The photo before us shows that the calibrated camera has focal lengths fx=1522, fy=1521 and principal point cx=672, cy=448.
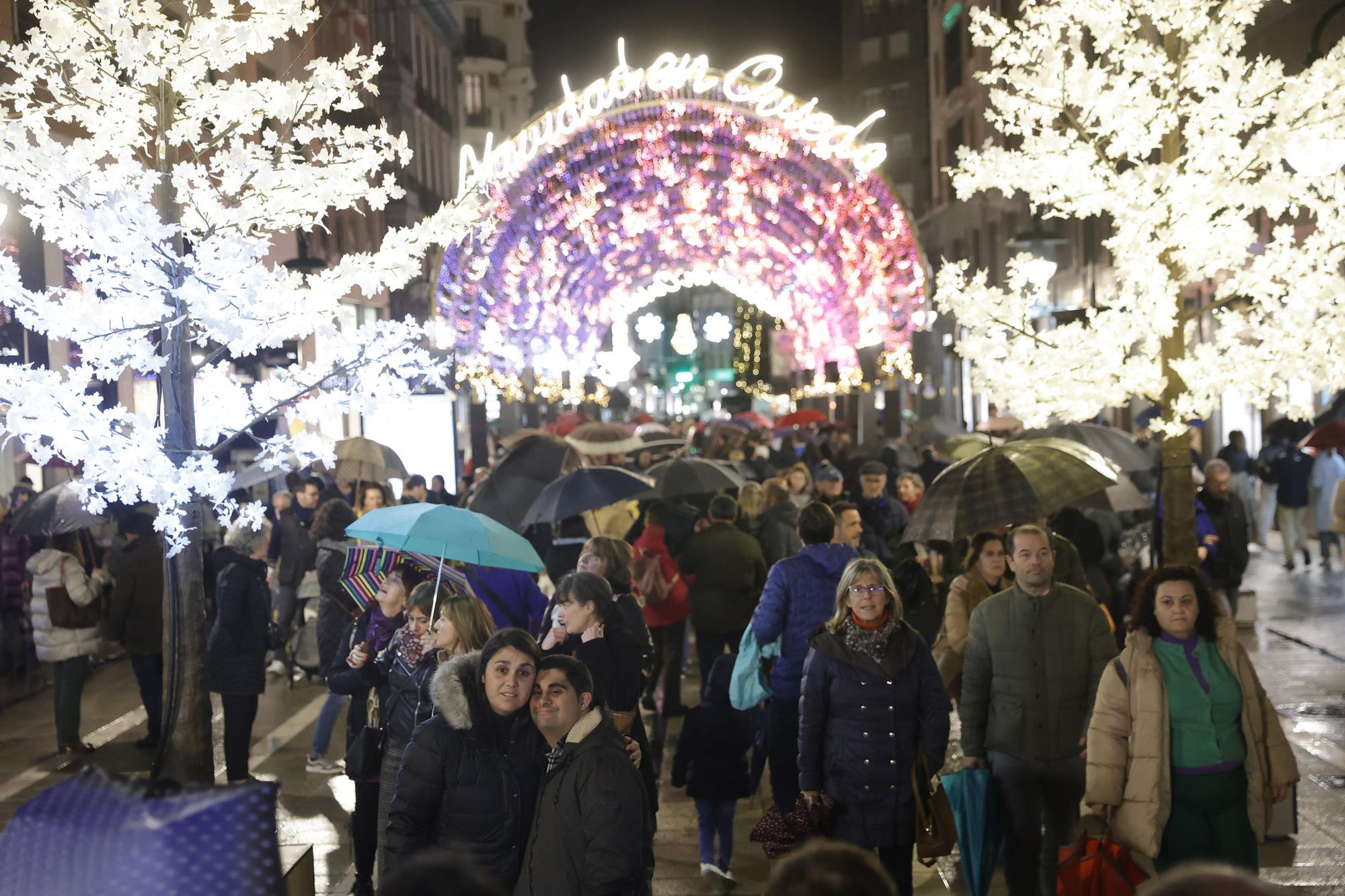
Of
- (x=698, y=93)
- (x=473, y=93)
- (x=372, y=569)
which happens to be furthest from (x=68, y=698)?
(x=473, y=93)

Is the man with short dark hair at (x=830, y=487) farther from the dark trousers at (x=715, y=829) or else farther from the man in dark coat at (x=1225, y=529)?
the dark trousers at (x=715, y=829)

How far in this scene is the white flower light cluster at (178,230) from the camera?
7.16m

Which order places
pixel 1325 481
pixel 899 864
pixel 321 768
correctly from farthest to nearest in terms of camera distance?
pixel 1325 481
pixel 321 768
pixel 899 864

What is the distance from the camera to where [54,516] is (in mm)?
11969

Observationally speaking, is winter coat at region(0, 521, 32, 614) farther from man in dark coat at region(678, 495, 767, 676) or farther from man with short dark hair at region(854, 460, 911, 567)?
man with short dark hair at region(854, 460, 911, 567)

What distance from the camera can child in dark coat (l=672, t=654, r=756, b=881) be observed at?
7.71 metres

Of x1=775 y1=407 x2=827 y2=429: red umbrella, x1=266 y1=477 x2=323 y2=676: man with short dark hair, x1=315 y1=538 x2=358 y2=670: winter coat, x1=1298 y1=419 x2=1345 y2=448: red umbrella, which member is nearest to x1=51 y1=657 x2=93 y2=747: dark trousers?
x1=266 y1=477 x2=323 y2=676: man with short dark hair

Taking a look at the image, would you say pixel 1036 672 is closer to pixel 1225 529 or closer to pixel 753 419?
pixel 1225 529

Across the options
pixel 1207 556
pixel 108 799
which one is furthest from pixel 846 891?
pixel 1207 556

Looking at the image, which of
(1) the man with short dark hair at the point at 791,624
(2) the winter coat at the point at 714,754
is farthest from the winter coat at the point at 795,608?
(2) the winter coat at the point at 714,754

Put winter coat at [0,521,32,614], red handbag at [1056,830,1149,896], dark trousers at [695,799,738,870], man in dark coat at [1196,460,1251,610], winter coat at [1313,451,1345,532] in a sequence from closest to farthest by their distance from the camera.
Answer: red handbag at [1056,830,1149,896], dark trousers at [695,799,738,870], man in dark coat at [1196,460,1251,610], winter coat at [0,521,32,614], winter coat at [1313,451,1345,532]

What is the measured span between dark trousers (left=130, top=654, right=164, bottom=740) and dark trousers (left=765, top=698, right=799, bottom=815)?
5191mm

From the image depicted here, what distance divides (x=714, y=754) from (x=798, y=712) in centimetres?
59

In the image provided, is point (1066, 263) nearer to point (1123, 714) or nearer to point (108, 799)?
point (1123, 714)
